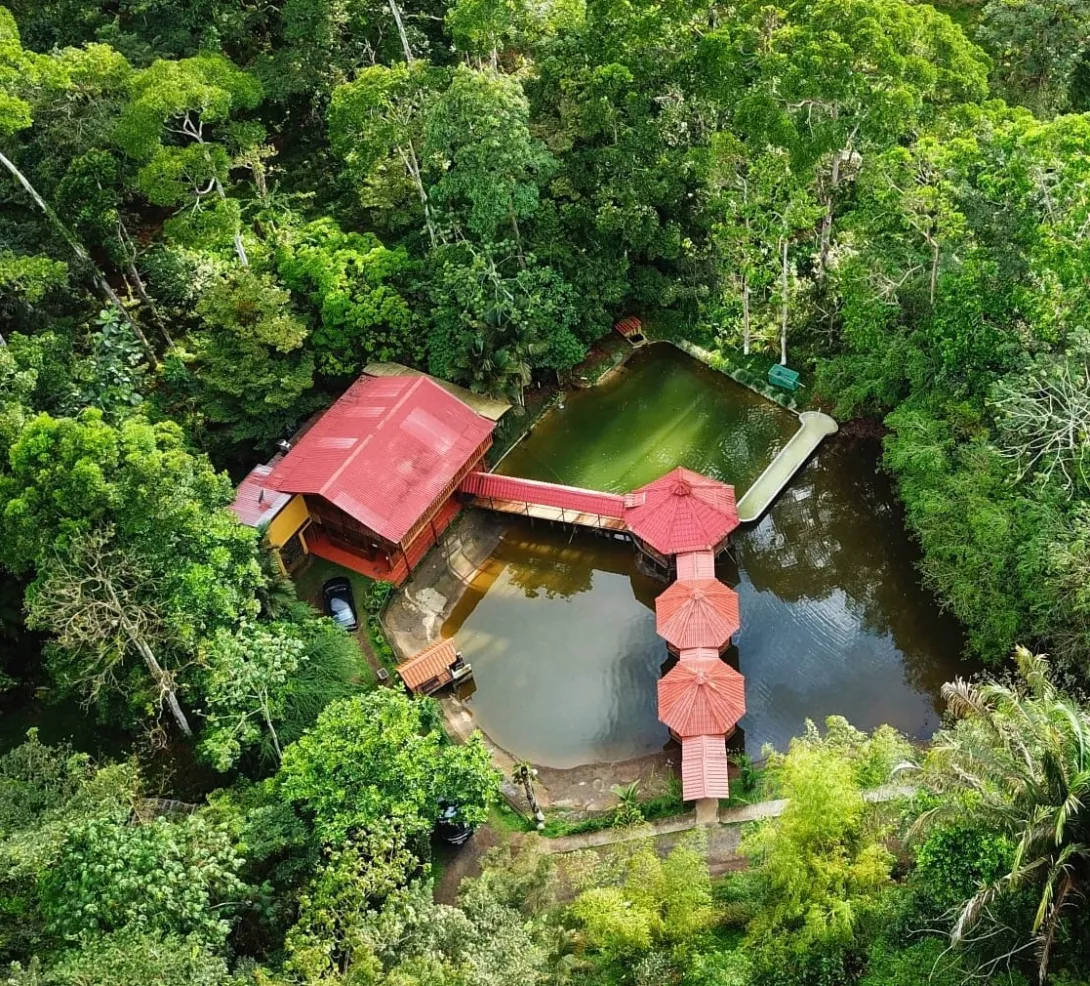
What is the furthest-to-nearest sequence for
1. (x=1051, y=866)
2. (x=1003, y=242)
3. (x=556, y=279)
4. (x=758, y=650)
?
(x=556, y=279), (x=758, y=650), (x=1003, y=242), (x=1051, y=866)

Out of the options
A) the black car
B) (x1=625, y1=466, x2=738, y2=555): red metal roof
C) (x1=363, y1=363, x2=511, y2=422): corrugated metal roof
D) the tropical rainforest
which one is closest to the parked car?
the tropical rainforest

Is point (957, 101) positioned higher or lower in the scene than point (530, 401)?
higher

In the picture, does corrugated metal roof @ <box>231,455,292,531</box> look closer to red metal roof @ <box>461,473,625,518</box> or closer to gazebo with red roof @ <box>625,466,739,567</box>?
red metal roof @ <box>461,473,625,518</box>

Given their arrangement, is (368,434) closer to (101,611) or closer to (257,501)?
(257,501)

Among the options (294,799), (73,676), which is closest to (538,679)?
(294,799)

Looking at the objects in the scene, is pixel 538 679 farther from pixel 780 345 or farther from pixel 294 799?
pixel 780 345

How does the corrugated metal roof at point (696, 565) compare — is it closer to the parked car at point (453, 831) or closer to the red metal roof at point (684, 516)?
the red metal roof at point (684, 516)
